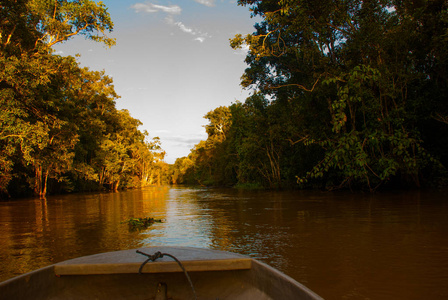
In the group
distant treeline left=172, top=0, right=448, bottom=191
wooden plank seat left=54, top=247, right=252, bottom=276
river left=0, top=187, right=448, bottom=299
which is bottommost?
river left=0, top=187, right=448, bottom=299

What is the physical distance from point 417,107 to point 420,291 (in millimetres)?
13146

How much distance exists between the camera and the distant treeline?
11445 mm

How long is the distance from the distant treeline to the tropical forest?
0.21 feet

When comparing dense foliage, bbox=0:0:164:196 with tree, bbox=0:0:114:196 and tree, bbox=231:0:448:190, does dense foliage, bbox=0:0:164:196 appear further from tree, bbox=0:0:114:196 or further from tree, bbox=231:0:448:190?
tree, bbox=231:0:448:190

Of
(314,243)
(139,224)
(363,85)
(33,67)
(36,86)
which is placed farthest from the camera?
(36,86)

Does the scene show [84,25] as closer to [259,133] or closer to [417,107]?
[259,133]

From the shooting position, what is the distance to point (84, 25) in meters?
17.2

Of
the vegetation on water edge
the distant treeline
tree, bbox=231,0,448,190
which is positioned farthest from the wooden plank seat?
tree, bbox=231,0,448,190

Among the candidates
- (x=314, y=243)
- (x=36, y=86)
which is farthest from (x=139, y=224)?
(x=36, y=86)

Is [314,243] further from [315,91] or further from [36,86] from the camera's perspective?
[36,86]

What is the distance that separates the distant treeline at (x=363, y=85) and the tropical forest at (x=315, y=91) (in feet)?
0.21

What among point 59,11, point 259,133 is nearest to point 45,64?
point 59,11

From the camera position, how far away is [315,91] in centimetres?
1539

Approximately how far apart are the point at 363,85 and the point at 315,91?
→ 2987mm
